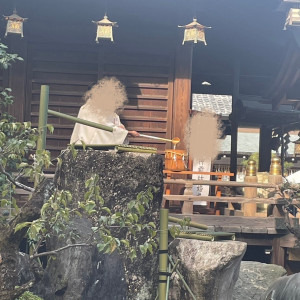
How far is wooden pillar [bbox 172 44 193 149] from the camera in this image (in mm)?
11141

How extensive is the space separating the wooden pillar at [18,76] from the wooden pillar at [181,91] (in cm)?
268

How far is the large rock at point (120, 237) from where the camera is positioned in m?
5.58

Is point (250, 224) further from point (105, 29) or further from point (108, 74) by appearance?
point (105, 29)

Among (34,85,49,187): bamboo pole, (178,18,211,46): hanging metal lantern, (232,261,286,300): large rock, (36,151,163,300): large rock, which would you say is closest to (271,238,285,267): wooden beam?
(232,261,286,300): large rock

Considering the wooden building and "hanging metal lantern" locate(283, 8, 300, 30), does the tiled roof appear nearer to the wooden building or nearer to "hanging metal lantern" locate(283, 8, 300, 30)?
the wooden building

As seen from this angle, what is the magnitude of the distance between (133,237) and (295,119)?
10.3m

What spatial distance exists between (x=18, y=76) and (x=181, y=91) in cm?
289

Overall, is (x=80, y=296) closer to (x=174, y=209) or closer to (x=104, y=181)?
(x=104, y=181)

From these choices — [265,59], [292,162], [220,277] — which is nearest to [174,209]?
[265,59]

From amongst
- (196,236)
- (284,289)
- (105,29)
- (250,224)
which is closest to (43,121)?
(196,236)

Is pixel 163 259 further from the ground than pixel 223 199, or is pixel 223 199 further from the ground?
pixel 223 199

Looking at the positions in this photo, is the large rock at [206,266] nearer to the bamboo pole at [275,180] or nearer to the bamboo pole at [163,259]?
the bamboo pole at [163,259]

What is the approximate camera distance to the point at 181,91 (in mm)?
11172

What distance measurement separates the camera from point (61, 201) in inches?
166
